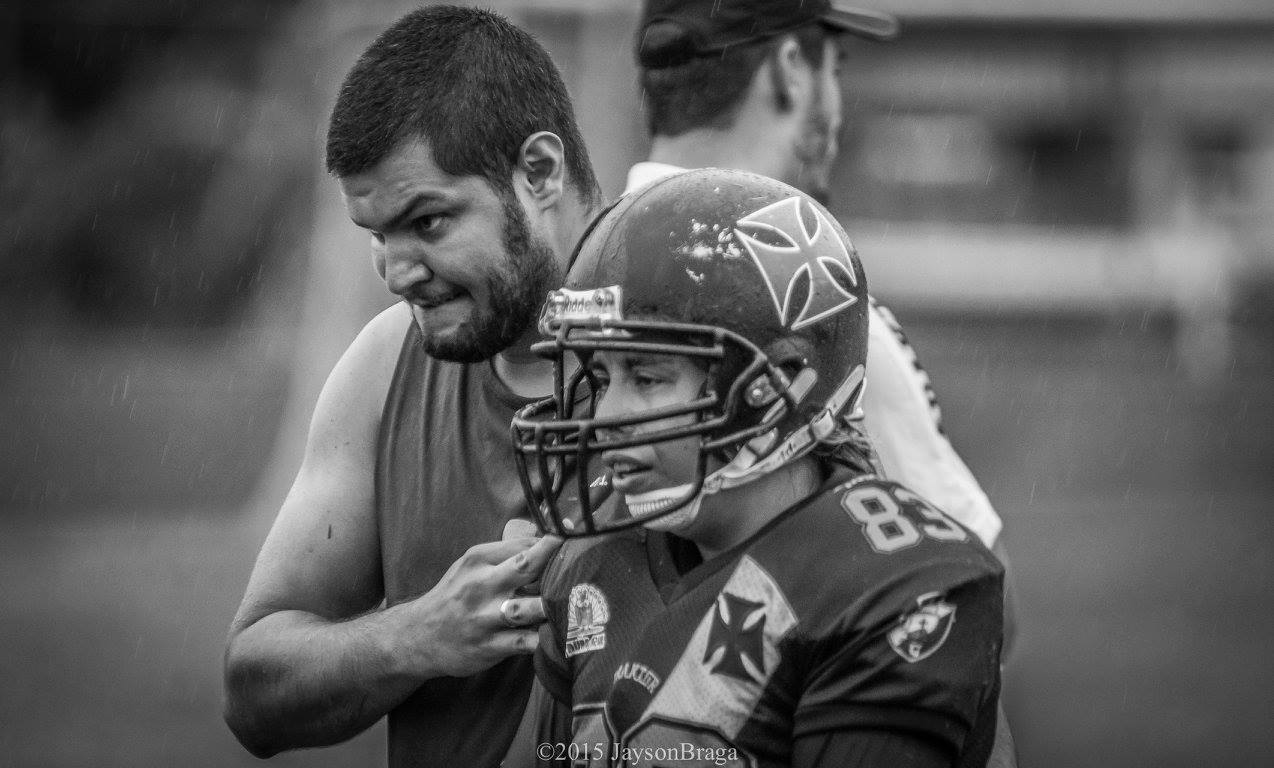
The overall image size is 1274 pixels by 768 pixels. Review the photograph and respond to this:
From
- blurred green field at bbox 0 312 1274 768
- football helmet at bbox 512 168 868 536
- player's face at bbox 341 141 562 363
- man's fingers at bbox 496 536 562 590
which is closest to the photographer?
football helmet at bbox 512 168 868 536

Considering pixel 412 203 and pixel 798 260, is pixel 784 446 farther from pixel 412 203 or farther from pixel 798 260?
pixel 412 203

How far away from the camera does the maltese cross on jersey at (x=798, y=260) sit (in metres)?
2.39

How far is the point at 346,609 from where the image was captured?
3031mm

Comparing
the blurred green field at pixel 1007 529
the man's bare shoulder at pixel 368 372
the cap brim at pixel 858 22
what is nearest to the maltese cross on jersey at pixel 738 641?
the man's bare shoulder at pixel 368 372

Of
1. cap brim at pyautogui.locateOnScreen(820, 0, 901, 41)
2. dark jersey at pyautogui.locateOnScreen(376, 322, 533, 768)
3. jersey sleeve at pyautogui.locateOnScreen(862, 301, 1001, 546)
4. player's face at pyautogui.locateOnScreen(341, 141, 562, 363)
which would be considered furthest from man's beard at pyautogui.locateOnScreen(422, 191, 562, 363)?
cap brim at pyautogui.locateOnScreen(820, 0, 901, 41)

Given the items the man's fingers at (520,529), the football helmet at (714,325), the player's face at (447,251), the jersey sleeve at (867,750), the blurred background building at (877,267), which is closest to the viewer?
the jersey sleeve at (867,750)

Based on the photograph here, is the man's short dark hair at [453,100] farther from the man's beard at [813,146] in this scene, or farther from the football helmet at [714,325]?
the man's beard at [813,146]

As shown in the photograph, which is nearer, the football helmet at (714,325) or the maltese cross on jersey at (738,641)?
the maltese cross on jersey at (738,641)

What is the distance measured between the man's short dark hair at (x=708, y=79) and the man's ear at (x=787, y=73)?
2 cm

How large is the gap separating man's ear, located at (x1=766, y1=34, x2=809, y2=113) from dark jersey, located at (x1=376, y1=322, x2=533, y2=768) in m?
1.21

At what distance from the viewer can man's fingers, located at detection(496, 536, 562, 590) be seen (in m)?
→ 2.55

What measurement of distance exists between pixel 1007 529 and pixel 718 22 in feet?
22.3

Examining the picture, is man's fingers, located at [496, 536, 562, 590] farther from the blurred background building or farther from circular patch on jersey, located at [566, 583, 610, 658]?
the blurred background building

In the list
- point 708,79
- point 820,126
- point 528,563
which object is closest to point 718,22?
point 708,79
